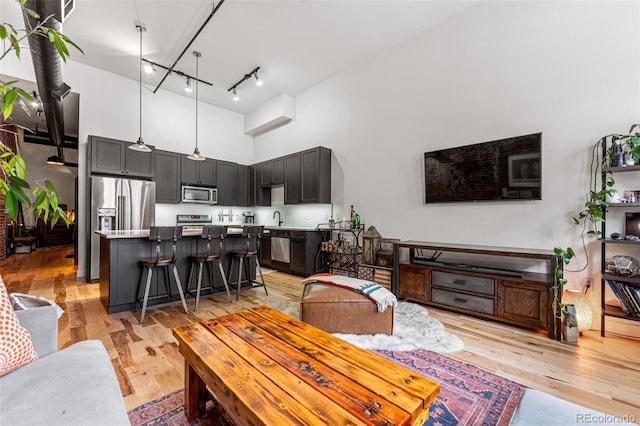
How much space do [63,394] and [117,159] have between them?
5.10m

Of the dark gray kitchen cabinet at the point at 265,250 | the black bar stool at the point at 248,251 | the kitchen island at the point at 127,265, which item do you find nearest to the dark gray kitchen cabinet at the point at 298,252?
the dark gray kitchen cabinet at the point at 265,250

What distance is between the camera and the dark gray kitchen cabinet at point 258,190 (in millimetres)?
6766

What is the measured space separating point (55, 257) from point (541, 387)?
989 cm

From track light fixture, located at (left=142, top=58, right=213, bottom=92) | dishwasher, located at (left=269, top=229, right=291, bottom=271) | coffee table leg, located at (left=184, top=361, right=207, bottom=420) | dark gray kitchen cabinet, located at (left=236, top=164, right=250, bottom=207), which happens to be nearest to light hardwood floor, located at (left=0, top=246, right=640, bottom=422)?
coffee table leg, located at (left=184, top=361, right=207, bottom=420)

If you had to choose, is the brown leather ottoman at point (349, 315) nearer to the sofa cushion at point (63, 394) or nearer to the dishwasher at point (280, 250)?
the sofa cushion at point (63, 394)

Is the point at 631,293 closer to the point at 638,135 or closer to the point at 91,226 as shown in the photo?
the point at 638,135

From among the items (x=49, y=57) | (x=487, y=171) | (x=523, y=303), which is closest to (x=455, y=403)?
(x=523, y=303)

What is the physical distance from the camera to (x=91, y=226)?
4676 millimetres

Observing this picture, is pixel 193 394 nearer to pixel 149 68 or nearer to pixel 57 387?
pixel 57 387

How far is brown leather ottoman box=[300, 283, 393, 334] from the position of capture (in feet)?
8.46

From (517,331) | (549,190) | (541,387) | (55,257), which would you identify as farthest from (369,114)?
(55,257)

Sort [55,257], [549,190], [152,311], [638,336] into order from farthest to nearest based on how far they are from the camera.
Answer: [55,257] < [152,311] < [549,190] < [638,336]

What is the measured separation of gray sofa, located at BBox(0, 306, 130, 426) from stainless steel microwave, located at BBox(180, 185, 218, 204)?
4.79 metres

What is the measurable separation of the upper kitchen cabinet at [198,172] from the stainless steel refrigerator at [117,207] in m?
0.75
